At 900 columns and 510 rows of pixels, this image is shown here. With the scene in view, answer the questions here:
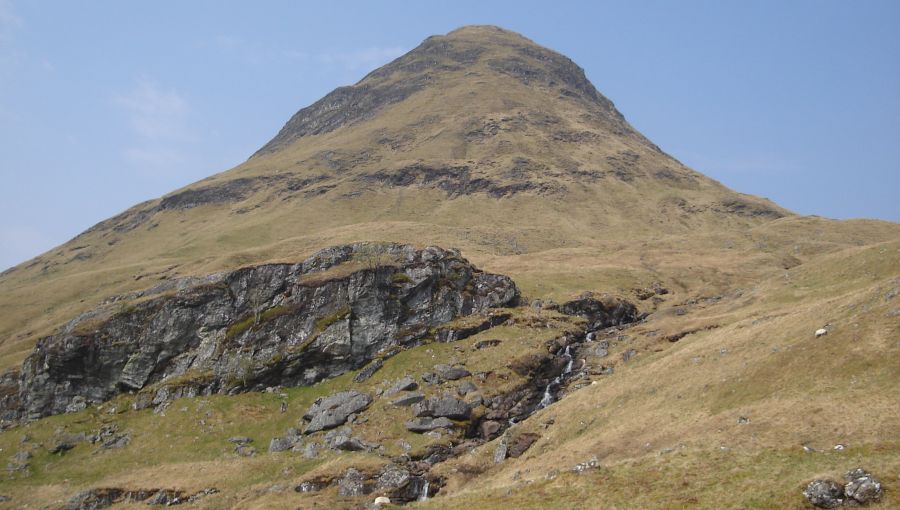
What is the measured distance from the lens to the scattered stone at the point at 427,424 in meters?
59.3

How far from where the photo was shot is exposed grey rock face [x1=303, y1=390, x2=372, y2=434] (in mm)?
65050

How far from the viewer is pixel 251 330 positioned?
8269cm

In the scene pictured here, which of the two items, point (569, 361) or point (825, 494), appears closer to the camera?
point (825, 494)

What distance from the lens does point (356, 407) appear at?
65.9 m

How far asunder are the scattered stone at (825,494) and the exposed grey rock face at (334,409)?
1926 inches

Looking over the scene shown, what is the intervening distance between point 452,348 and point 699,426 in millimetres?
39998

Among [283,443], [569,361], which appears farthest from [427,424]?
[569,361]

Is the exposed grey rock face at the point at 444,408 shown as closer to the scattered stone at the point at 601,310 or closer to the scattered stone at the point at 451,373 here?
the scattered stone at the point at 451,373

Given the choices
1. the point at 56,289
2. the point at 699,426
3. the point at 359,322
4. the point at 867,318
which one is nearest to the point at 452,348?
the point at 359,322

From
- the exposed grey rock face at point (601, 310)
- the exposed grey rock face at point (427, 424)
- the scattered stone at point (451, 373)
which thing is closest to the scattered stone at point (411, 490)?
the exposed grey rock face at point (427, 424)

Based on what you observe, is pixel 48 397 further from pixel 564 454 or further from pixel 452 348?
pixel 564 454

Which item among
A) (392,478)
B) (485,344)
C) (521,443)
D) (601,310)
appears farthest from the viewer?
(601,310)

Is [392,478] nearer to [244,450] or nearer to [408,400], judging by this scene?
[408,400]

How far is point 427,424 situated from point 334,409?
1318 centimetres
